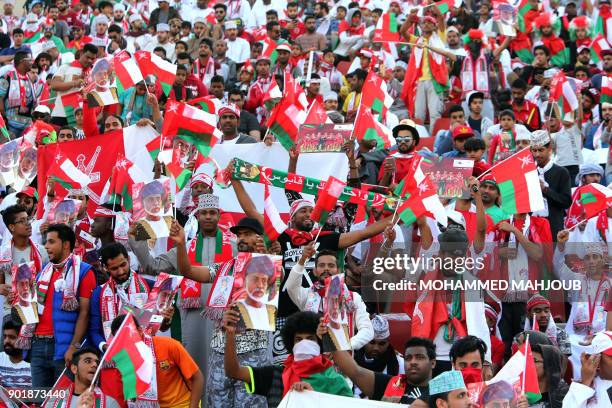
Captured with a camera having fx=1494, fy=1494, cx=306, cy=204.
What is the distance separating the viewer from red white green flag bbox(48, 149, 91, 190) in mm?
14055

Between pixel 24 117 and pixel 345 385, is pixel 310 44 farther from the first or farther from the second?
pixel 345 385

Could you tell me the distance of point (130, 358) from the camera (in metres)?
9.93

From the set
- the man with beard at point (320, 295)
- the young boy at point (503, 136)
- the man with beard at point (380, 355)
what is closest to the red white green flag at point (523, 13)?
the young boy at point (503, 136)

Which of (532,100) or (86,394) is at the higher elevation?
(86,394)

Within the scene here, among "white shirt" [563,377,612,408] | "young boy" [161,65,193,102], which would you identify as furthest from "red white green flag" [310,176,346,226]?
"young boy" [161,65,193,102]

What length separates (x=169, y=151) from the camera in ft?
45.4

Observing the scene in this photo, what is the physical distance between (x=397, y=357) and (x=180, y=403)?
198 centimetres

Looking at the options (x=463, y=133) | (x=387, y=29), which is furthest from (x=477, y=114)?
(x=387, y=29)

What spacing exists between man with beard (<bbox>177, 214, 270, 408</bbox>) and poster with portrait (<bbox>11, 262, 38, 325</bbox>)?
1.20 metres

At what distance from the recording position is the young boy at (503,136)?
15.4 metres

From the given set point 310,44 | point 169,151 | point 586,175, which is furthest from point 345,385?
point 310,44

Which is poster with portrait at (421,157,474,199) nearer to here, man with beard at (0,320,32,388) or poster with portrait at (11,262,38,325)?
poster with portrait at (11,262,38,325)

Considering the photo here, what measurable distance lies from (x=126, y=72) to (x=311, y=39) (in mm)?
7671

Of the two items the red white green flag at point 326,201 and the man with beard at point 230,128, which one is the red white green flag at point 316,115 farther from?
the red white green flag at point 326,201
